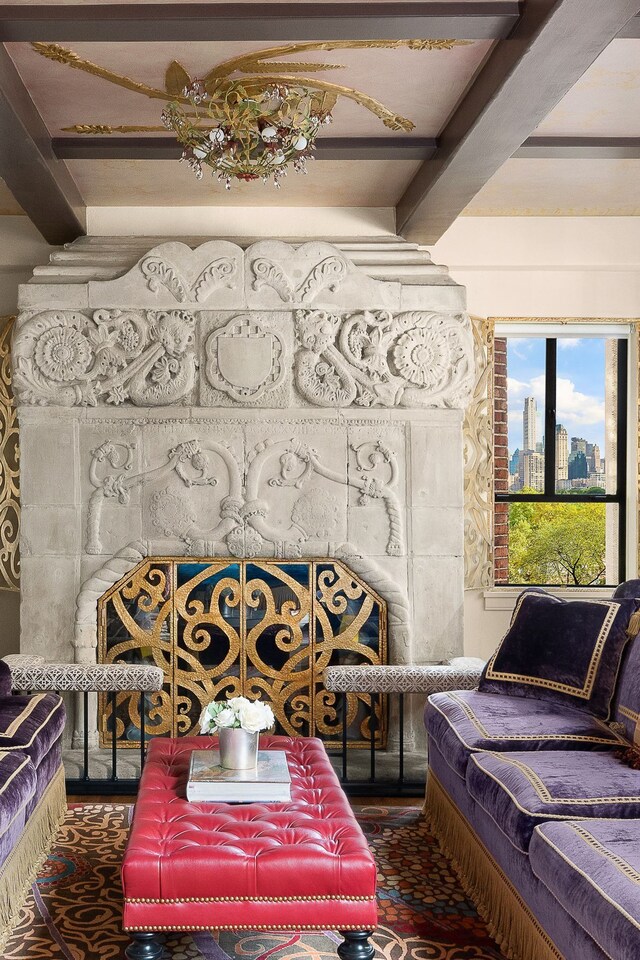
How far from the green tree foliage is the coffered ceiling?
2.25 meters

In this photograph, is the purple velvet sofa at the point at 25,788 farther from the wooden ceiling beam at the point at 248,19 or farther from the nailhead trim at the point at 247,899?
the wooden ceiling beam at the point at 248,19

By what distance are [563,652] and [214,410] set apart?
2.27m

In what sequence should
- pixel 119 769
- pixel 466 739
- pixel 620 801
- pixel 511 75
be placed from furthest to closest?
pixel 119 769 < pixel 466 739 < pixel 511 75 < pixel 620 801

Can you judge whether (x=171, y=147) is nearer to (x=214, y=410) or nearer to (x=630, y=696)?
(x=214, y=410)

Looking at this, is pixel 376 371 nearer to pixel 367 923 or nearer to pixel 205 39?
pixel 205 39

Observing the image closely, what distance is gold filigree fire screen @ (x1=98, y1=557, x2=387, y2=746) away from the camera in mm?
5008

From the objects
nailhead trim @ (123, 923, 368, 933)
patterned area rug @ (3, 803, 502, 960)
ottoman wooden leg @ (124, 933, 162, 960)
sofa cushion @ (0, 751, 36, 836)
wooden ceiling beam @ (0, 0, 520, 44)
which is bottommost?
patterned area rug @ (3, 803, 502, 960)

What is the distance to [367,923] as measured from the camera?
249cm

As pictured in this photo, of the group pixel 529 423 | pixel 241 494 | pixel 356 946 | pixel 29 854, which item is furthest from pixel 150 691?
pixel 529 423

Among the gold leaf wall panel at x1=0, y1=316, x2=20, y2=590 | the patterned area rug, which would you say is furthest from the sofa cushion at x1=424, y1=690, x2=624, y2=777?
the gold leaf wall panel at x1=0, y1=316, x2=20, y2=590

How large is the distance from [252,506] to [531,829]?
8.82 ft

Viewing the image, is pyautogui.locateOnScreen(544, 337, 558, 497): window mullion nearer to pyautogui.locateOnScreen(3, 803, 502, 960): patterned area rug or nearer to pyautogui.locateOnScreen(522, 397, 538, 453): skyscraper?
pyautogui.locateOnScreen(522, 397, 538, 453): skyscraper

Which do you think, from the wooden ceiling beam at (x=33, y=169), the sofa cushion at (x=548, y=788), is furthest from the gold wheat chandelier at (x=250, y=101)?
the sofa cushion at (x=548, y=788)

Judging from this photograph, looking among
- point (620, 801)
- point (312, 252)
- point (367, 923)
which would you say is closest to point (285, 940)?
point (367, 923)
